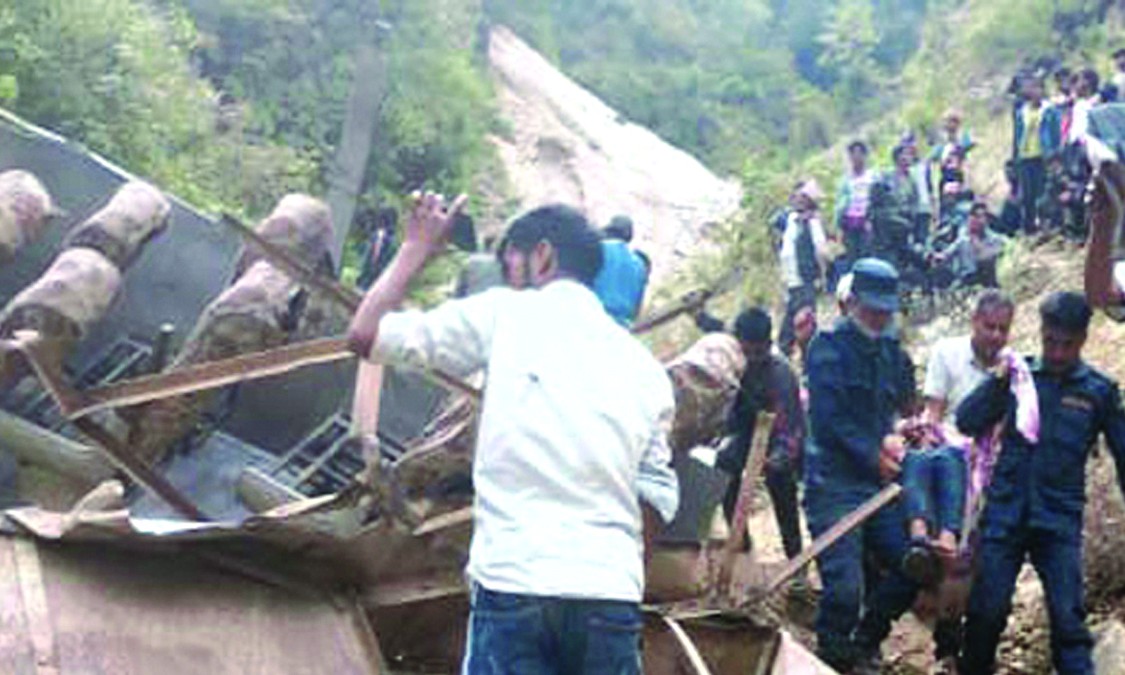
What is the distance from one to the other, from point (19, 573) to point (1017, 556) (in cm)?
326

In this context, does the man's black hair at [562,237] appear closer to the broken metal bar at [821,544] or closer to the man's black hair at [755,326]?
the broken metal bar at [821,544]

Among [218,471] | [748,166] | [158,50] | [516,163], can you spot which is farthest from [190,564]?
[516,163]

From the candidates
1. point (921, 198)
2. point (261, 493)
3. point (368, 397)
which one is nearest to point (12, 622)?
point (368, 397)

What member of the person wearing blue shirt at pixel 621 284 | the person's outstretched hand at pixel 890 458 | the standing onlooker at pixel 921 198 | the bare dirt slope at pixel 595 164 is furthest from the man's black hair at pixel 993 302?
the bare dirt slope at pixel 595 164

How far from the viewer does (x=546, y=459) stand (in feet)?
10.5

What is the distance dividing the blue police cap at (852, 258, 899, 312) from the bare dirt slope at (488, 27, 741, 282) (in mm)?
18670

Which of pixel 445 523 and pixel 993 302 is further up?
pixel 993 302

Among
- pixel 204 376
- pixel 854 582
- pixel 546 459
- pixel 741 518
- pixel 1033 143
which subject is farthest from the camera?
pixel 1033 143

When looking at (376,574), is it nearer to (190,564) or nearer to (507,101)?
(190,564)

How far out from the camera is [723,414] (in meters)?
6.18

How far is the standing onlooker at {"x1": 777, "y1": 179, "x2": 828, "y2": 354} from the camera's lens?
40.3 feet

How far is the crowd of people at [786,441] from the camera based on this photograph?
322cm

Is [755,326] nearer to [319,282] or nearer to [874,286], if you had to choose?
[874,286]

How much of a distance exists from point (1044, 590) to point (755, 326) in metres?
1.76
